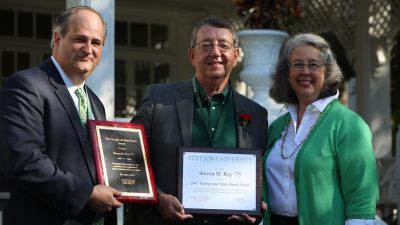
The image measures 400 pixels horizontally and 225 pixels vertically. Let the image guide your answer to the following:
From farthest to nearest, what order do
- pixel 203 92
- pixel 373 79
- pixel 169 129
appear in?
1. pixel 373 79
2. pixel 203 92
3. pixel 169 129

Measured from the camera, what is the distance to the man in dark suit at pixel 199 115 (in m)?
4.01

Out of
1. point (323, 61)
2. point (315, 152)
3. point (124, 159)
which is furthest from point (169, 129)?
point (323, 61)

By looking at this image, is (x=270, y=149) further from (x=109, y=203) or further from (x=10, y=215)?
(x=10, y=215)

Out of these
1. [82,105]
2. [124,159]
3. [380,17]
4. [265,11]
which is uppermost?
[380,17]

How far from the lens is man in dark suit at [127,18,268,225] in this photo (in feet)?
13.2

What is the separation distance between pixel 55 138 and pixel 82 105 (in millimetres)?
270

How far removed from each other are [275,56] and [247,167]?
269 cm

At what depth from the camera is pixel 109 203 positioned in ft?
11.8

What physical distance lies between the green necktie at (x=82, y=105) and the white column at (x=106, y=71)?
2177 millimetres

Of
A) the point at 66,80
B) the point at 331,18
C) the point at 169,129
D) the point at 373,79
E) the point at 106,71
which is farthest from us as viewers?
the point at 331,18

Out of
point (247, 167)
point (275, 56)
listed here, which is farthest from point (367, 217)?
point (275, 56)

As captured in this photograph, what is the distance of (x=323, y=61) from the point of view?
4129 mm

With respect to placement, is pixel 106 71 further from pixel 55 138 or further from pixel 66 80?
pixel 55 138

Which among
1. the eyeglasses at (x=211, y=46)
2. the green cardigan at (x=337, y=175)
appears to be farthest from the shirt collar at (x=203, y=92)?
the green cardigan at (x=337, y=175)
